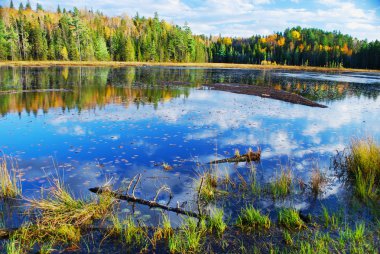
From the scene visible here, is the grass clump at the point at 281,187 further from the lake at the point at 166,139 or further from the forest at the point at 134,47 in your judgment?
the forest at the point at 134,47

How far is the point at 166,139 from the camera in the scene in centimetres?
1563

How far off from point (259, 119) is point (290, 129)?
2.90m

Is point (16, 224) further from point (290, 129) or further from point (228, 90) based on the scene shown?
point (228, 90)

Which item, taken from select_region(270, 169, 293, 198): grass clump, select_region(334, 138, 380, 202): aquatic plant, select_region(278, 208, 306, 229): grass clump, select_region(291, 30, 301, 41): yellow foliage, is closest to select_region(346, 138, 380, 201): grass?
select_region(334, 138, 380, 202): aquatic plant

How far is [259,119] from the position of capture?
21156 millimetres

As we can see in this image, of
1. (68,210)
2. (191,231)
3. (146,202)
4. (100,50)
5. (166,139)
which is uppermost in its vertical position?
(100,50)

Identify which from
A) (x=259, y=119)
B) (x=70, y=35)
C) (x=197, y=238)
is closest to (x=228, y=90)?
(x=259, y=119)

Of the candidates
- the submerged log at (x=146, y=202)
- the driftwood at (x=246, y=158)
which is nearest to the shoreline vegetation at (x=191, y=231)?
the submerged log at (x=146, y=202)

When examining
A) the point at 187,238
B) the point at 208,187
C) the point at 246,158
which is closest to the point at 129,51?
the point at 246,158

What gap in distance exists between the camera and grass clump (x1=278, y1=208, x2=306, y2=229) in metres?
7.93

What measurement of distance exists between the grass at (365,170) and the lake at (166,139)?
0.57 metres

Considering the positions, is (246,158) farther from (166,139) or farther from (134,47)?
(134,47)

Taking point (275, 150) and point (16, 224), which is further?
point (275, 150)

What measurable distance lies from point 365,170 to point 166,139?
8.41 metres
